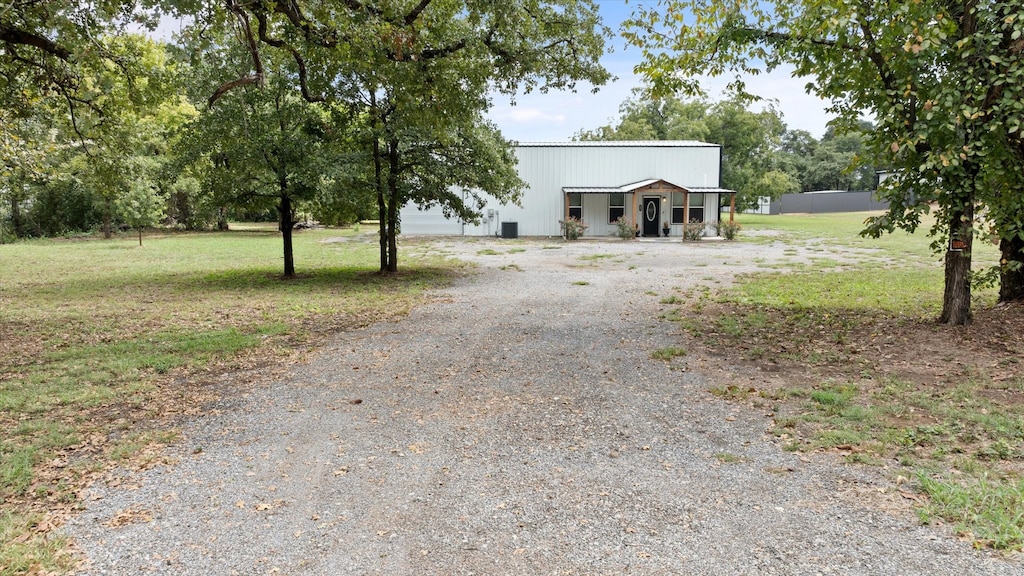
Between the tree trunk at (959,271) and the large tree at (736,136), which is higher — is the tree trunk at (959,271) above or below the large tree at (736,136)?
below

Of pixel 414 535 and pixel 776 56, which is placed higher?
pixel 776 56

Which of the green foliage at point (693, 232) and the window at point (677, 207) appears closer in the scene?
the green foliage at point (693, 232)

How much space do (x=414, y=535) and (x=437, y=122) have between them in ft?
21.6

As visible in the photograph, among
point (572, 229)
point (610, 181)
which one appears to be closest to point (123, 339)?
point (572, 229)

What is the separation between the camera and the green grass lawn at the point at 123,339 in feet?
12.7

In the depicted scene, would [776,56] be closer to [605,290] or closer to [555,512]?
[605,290]

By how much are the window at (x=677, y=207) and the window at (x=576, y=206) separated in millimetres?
4364

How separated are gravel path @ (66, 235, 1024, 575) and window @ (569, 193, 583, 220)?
23027 millimetres

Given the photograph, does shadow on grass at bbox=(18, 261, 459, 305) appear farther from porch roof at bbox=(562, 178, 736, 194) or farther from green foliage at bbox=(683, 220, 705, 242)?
porch roof at bbox=(562, 178, 736, 194)

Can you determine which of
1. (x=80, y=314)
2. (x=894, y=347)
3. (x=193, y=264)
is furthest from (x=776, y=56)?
(x=193, y=264)

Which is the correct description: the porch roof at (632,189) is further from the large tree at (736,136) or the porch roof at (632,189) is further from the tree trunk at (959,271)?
the tree trunk at (959,271)

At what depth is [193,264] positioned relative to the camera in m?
17.7

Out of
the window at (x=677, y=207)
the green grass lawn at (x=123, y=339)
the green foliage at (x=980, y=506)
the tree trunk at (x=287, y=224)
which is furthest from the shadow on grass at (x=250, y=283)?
the window at (x=677, y=207)

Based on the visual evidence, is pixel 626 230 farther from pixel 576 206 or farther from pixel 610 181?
pixel 610 181
